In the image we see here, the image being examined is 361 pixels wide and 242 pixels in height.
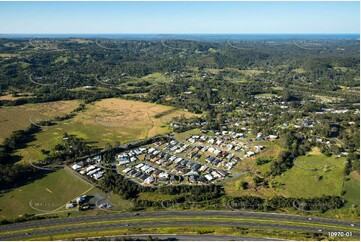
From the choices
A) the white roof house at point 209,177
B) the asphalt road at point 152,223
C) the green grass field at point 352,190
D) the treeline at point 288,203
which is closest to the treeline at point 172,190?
the white roof house at point 209,177

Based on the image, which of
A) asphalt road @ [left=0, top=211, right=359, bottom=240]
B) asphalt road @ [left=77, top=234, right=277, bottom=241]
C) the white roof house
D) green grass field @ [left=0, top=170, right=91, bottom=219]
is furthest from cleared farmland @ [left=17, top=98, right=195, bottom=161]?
asphalt road @ [left=77, top=234, right=277, bottom=241]

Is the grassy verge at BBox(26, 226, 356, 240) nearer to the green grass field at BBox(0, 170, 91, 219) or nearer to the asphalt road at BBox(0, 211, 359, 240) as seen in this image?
the asphalt road at BBox(0, 211, 359, 240)

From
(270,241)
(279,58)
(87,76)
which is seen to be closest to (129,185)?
(270,241)

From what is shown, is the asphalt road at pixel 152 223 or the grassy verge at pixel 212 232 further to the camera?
the asphalt road at pixel 152 223

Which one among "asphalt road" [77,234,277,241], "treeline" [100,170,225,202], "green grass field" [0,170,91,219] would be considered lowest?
"asphalt road" [77,234,277,241]

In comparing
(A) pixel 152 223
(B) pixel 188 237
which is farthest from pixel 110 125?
(B) pixel 188 237

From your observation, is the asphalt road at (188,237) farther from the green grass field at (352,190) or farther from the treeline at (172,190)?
the green grass field at (352,190)
